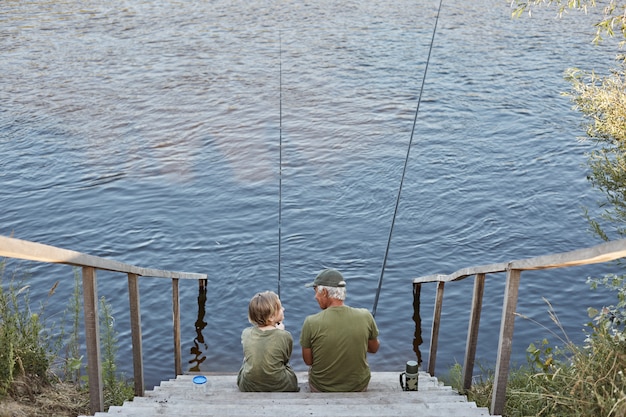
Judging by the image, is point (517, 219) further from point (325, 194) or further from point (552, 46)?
point (552, 46)

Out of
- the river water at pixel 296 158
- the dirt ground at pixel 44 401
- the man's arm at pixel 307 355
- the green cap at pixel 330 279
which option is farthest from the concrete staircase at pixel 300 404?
the river water at pixel 296 158

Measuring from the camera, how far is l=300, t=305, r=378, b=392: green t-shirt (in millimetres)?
5418

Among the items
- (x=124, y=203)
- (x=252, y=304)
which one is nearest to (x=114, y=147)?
(x=124, y=203)

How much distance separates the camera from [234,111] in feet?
54.9

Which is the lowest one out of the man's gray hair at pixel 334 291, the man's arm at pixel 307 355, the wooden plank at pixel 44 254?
the man's arm at pixel 307 355

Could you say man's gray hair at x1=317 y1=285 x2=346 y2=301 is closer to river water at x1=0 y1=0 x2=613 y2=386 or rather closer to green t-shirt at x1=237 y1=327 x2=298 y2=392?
green t-shirt at x1=237 y1=327 x2=298 y2=392

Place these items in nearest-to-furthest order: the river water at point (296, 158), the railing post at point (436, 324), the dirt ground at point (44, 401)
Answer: the dirt ground at point (44, 401), the railing post at point (436, 324), the river water at point (296, 158)

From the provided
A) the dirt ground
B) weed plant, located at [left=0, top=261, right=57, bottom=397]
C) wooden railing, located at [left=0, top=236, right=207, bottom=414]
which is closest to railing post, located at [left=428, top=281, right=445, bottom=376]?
wooden railing, located at [left=0, top=236, right=207, bottom=414]

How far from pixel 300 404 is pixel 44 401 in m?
1.58

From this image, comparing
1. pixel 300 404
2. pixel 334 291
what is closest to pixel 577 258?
pixel 300 404

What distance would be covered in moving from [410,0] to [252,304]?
20159mm

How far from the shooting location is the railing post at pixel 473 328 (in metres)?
5.34

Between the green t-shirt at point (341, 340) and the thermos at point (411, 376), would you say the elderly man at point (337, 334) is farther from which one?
the thermos at point (411, 376)

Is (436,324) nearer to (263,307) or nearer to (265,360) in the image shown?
(265,360)
